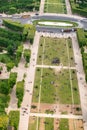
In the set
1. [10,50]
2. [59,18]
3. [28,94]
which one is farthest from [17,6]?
[28,94]

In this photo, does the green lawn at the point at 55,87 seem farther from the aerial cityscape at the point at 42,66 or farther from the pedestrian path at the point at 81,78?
the pedestrian path at the point at 81,78

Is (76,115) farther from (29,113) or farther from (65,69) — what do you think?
(65,69)

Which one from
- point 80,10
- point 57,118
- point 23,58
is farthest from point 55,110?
point 80,10

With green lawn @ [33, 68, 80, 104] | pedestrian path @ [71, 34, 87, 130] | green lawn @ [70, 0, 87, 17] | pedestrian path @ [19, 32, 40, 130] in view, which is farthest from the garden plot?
green lawn @ [70, 0, 87, 17]

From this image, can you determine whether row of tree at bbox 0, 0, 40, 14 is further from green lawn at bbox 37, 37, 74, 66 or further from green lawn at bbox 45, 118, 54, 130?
green lawn at bbox 45, 118, 54, 130

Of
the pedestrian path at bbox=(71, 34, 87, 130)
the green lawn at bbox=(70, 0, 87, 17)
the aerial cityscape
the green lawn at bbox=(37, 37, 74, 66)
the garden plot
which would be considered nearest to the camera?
the garden plot

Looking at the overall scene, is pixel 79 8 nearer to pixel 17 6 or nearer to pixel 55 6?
pixel 55 6

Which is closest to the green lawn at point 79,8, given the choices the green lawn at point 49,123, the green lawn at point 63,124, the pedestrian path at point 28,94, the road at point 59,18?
the road at point 59,18
